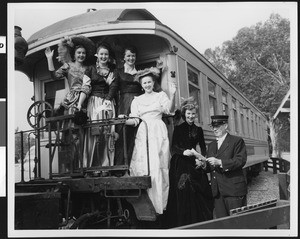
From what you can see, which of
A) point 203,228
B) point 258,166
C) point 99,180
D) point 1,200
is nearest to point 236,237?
point 203,228

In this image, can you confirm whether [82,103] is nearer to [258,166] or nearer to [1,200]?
[1,200]

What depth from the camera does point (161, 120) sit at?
3.80 metres

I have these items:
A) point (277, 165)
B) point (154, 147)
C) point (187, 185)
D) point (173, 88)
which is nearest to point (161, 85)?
point (173, 88)

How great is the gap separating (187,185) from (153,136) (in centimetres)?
57

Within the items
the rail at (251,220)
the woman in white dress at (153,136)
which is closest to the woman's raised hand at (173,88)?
the woman in white dress at (153,136)

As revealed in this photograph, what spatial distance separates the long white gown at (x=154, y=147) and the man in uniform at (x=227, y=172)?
46cm

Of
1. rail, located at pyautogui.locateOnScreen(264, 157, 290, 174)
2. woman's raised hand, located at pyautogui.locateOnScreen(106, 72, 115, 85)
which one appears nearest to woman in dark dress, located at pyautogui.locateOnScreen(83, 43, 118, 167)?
woman's raised hand, located at pyautogui.locateOnScreen(106, 72, 115, 85)

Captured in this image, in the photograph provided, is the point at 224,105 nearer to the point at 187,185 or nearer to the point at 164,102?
the point at 164,102

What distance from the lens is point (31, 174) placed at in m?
4.21

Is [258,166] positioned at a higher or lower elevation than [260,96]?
lower

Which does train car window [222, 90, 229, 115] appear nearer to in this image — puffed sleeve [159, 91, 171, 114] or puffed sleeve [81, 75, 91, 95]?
puffed sleeve [159, 91, 171, 114]

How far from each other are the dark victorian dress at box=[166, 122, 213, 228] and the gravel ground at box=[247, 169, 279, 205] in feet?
1.32

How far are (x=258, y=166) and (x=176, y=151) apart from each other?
2.72 feet

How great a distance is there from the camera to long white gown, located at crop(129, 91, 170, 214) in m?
3.64
